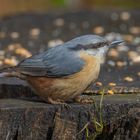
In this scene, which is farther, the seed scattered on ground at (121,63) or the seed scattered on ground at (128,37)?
the seed scattered on ground at (128,37)

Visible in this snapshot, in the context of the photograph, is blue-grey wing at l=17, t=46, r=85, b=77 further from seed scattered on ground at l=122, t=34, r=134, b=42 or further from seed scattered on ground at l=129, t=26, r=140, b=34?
seed scattered on ground at l=129, t=26, r=140, b=34

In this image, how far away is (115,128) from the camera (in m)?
4.52

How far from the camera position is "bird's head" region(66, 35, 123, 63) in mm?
4922

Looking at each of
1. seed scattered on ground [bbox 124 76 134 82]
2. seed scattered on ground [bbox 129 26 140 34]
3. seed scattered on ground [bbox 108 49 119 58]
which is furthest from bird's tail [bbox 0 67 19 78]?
seed scattered on ground [bbox 129 26 140 34]

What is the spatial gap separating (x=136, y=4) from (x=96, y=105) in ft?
19.9

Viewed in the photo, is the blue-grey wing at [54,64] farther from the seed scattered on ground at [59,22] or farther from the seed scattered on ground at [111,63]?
the seed scattered on ground at [59,22]

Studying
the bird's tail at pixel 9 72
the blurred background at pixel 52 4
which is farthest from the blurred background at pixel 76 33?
the blurred background at pixel 52 4

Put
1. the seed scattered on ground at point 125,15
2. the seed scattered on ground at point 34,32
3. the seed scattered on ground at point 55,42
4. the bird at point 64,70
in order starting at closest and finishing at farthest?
the bird at point 64,70 < the seed scattered on ground at point 55,42 < the seed scattered on ground at point 34,32 < the seed scattered on ground at point 125,15

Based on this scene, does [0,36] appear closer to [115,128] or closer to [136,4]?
[115,128]

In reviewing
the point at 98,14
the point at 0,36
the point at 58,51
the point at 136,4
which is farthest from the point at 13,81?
the point at 136,4

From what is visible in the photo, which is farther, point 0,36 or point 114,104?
point 0,36

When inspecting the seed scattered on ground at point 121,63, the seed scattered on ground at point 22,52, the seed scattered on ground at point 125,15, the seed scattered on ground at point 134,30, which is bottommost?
the seed scattered on ground at point 121,63

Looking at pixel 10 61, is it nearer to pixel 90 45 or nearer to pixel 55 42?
pixel 55 42

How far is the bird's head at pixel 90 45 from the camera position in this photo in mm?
4922
